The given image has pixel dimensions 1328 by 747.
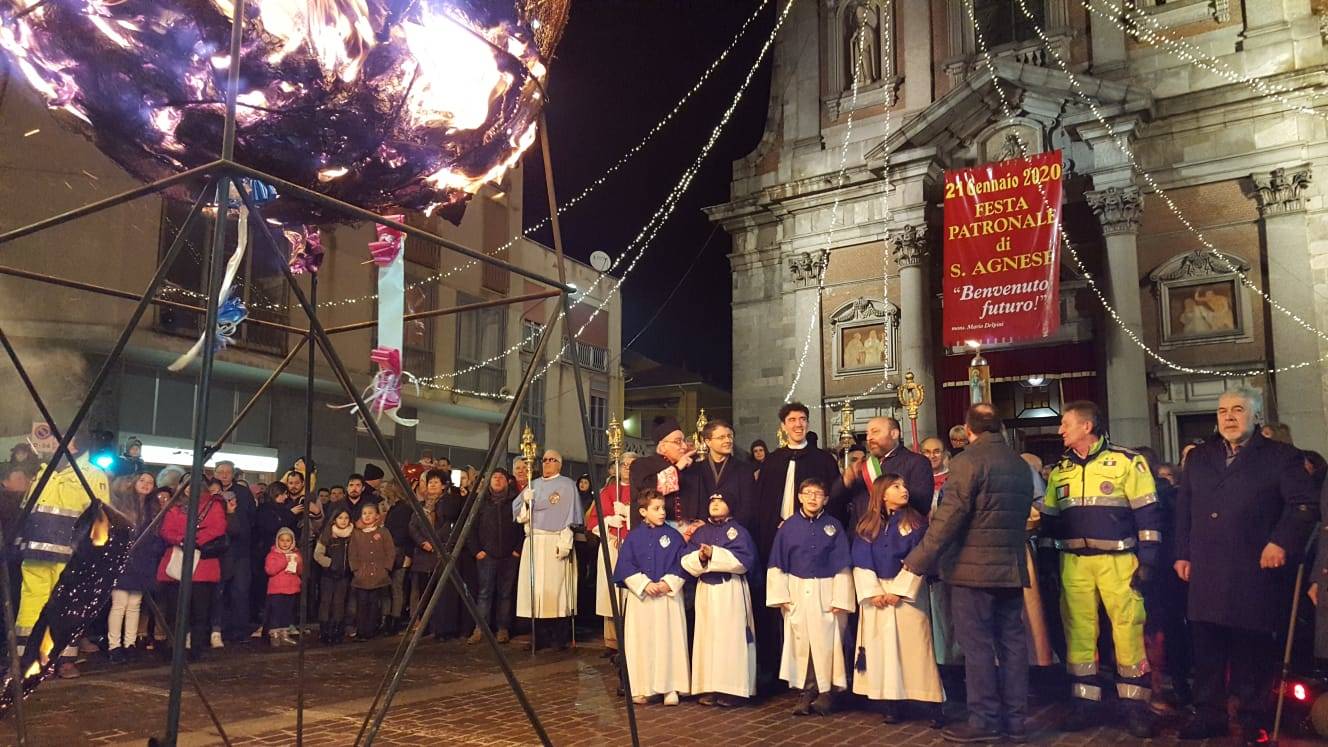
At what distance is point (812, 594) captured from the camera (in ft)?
21.5

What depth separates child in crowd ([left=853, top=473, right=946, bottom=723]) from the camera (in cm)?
611

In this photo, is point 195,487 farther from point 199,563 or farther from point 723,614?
point 199,563

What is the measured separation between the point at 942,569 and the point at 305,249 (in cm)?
434

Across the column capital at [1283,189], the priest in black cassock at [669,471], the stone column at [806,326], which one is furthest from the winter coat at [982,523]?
the stone column at [806,326]

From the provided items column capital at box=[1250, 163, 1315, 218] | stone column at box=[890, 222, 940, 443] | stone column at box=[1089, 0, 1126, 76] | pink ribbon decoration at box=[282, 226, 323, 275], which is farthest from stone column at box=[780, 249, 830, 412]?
pink ribbon decoration at box=[282, 226, 323, 275]

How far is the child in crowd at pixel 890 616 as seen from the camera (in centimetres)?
611

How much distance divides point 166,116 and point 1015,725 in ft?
18.3

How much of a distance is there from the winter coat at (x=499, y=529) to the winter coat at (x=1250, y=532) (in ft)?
23.7

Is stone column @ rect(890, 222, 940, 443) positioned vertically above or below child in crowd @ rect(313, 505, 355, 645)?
above

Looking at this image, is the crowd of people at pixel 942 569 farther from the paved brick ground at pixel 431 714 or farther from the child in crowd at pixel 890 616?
the paved brick ground at pixel 431 714

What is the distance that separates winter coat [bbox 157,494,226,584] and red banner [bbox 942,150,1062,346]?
564 inches

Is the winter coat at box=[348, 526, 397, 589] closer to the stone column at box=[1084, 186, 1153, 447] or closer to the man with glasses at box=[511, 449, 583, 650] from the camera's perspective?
the man with glasses at box=[511, 449, 583, 650]

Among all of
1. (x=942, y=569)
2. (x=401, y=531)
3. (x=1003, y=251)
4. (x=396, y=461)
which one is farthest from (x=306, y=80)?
(x=1003, y=251)

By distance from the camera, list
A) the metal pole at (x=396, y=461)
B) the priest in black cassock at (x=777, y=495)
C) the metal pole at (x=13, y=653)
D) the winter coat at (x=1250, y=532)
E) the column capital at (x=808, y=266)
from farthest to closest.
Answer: the column capital at (x=808, y=266)
the priest in black cassock at (x=777, y=495)
the winter coat at (x=1250, y=532)
the metal pole at (x=13, y=653)
the metal pole at (x=396, y=461)
